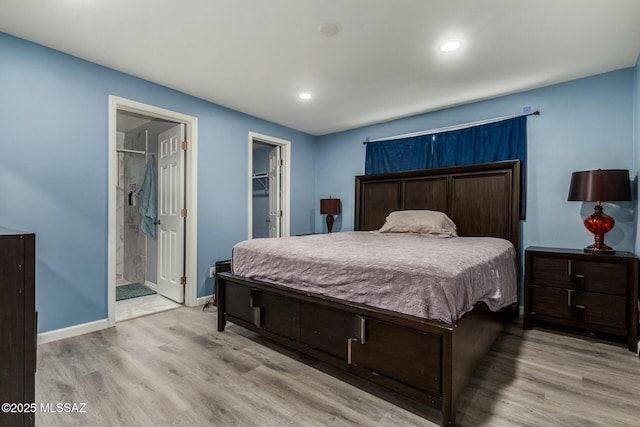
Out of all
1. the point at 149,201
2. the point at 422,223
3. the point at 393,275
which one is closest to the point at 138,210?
the point at 149,201

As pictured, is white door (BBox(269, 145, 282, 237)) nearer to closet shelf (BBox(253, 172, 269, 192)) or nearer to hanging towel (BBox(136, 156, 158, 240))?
closet shelf (BBox(253, 172, 269, 192))

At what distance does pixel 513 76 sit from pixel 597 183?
1.22m

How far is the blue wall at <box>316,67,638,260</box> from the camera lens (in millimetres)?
2734

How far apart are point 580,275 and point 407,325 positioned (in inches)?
78.9

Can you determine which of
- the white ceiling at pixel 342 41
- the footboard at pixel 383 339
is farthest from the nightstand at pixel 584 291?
the white ceiling at pixel 342 41

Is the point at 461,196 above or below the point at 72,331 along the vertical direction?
above

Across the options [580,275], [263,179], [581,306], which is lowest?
[581,306]

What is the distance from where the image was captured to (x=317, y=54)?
8.24 ft

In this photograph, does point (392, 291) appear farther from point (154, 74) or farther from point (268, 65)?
point (154, 74)

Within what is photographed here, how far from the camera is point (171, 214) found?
368 centimetres

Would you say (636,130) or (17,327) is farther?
(636,130)

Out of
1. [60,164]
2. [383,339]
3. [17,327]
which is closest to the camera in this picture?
[17,327]

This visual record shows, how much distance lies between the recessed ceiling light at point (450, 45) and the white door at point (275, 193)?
112 inches

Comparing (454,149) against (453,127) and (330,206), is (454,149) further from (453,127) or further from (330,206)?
(330,206)
